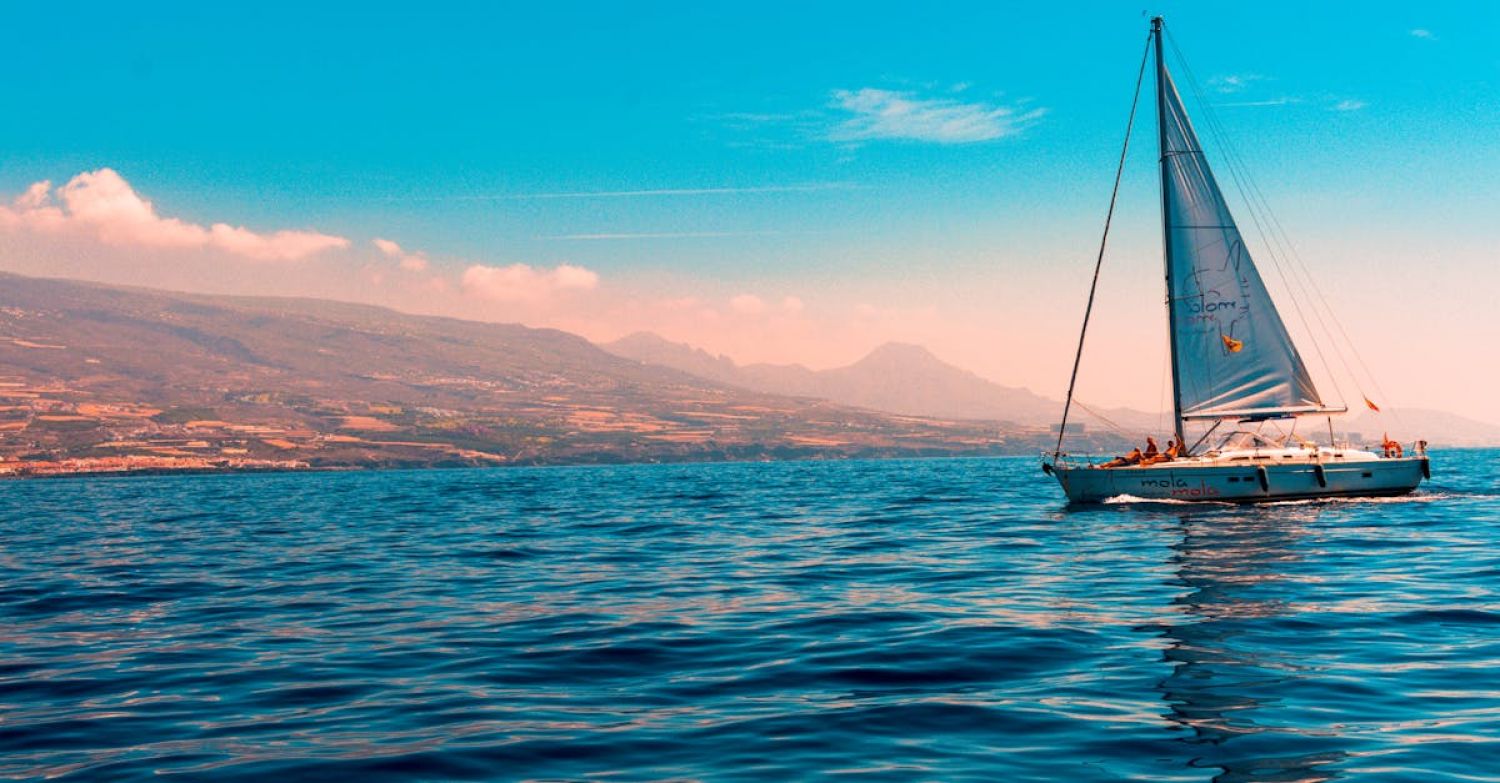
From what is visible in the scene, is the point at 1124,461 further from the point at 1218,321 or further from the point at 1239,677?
the point at 1239,677

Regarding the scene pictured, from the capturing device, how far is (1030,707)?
1225 cm

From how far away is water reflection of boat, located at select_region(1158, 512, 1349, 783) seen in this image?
32.6ft

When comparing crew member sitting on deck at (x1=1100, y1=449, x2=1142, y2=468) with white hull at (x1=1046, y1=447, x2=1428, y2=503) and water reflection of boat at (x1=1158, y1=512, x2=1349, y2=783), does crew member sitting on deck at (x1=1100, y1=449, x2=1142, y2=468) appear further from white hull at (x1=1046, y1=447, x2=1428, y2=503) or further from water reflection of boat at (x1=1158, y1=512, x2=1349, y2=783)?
water reflection of boat at (x1=1158, y1=512, x2=1349, y2=783)

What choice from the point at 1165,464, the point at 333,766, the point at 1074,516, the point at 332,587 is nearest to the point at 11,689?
the point at 333,766

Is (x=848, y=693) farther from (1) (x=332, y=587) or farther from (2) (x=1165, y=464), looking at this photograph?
(2) (x=1165, y=464)

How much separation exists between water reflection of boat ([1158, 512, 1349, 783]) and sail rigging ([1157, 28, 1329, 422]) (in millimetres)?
25764

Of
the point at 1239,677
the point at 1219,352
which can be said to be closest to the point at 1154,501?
the point at 1219,352

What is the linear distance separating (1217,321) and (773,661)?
140ft

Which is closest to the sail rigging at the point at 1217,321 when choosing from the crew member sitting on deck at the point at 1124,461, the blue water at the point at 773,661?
the crew member sitting on deck at the point at 1124,461

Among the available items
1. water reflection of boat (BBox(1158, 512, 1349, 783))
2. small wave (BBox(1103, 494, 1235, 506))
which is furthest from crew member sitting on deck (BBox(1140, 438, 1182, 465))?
water reflection of boat (BBox(1158, 512, 1349, 783))

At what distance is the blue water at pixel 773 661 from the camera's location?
34.2 feet

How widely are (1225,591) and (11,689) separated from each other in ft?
69.0

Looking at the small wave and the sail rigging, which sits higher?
the sail rigging

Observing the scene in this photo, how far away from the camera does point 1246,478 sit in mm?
48531
